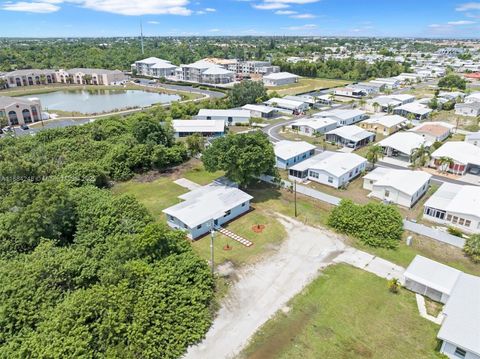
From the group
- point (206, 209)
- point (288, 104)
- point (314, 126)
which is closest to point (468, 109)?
point (288, 104)

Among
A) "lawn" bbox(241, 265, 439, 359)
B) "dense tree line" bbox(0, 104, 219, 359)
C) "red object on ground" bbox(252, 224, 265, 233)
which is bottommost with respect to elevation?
"lawn" bbox(241, 265, 439, 359)

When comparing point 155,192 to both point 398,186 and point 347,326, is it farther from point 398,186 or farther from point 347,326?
point 398,186

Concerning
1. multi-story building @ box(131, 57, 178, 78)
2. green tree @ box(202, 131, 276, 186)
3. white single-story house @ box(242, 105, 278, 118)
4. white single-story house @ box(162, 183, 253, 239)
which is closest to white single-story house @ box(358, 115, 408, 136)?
white single-story house @ box(242, 105, 278, 118)

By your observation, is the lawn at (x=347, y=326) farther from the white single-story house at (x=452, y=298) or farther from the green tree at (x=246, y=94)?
the green tree at (x=246, y=94)

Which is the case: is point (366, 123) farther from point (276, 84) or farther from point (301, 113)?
point (276, 84)

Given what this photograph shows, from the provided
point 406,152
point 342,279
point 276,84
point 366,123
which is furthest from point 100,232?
point 276,84

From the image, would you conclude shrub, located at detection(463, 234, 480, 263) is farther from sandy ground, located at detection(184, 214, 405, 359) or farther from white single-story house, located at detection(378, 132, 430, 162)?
white single-story house, located at detection(378, 132, 430, 162)

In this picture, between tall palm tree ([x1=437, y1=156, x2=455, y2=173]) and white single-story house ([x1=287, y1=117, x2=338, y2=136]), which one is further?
white single-story house ([x1=287, y1=117, x2=338, y2=136])
